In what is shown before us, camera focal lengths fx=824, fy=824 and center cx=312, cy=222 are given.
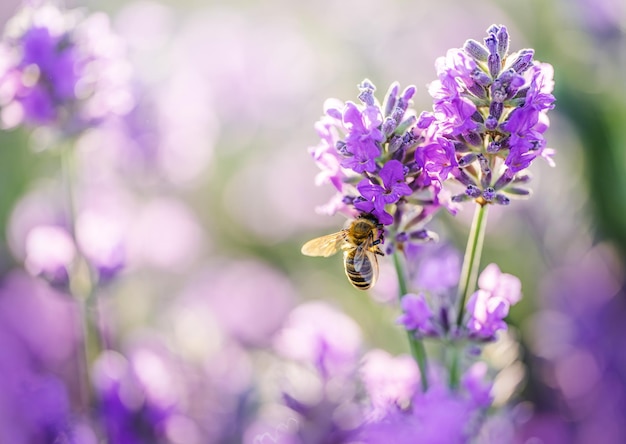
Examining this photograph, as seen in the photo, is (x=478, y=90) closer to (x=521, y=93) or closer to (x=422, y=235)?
(x=521, y=93)

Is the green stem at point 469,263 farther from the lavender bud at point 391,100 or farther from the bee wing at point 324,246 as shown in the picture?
the bee wing at point 324,246

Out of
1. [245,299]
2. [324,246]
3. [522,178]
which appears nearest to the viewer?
[522,178]

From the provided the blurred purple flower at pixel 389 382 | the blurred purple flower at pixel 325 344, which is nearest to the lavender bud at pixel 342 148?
the blurred purple flower at pixel 389 382

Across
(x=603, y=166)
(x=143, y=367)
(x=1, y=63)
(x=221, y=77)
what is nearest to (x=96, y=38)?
(x=1, y=63)

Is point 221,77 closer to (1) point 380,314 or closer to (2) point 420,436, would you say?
(1) point 380,314

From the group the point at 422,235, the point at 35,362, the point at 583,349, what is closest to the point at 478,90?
the point at 422,235

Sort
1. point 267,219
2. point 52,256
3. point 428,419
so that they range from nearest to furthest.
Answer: point 428,419, point 52,256, point 267,219

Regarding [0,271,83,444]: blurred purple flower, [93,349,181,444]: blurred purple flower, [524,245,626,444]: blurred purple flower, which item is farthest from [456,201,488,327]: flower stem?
[524,245,626,444]: blurred purple flower
